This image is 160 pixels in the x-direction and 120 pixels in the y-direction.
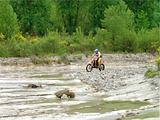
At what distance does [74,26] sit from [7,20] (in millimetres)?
21968

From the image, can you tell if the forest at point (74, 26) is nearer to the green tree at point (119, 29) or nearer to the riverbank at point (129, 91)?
the green tree at point (119, 29)

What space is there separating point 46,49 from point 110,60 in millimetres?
8792

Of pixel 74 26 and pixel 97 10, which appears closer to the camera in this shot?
pixel 97 10

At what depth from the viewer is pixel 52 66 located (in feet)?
178

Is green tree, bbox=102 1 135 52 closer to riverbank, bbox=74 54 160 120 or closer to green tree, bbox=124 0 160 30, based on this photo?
green tree, bbox=124 0 160 30

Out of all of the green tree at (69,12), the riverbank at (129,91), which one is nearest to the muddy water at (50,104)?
the riverbank at (129,91)

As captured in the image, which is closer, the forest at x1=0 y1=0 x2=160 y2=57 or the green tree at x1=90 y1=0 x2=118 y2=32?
the forest at x1=0 y1=0 x2=160 y2=57

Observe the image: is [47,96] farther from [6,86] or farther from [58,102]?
[6,86]

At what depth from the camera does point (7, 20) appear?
71812mm

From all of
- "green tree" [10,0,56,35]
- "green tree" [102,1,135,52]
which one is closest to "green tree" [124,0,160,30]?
"green tree" [10,0,56,35]

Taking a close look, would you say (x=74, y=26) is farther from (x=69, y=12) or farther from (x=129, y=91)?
(x=129, y=91)

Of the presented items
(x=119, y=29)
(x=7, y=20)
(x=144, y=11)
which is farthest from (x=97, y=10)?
(x=7, y=20)

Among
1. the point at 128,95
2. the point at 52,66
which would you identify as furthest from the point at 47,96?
the point at 52,66

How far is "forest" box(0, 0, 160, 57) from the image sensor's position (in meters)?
66.8
